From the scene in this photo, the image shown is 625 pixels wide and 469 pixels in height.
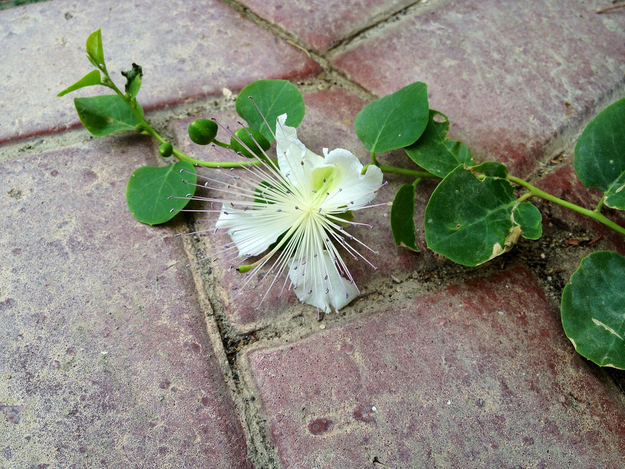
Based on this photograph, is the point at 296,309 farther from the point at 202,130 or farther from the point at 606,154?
the point at 606,154

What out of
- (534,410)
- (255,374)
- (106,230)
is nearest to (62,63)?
(106,230)

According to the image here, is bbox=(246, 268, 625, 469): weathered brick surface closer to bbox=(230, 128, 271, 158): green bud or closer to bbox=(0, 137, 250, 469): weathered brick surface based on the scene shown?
bbox=(0, 137, 250, 469): weathered brick surface

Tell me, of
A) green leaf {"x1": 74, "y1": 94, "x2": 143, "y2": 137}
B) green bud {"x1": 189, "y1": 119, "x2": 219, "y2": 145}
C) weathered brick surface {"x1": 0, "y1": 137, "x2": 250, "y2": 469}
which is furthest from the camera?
green leaf {"x1": 74, "y1": 94, "x2": 143, "y2": 137}

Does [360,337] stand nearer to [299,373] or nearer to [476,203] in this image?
[299,373]

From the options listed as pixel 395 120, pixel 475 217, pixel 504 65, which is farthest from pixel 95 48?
pixel 504 65

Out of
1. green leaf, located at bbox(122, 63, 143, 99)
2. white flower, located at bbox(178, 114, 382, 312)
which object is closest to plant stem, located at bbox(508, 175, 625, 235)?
white flower, located at bbox(178, 114, 382, 312)

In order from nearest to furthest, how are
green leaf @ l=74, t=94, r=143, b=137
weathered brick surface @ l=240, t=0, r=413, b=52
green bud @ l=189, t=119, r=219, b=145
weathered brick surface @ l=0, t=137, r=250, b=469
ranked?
weathered brick surface @ l=0, t=137, r=250, b=469 → green bud @ l=189, t=119, r=219, b=145 → green leaf @ l=74, t=94, r=143, b=137 → weathered brick surface @ l=240, t=0, r=413, b=52

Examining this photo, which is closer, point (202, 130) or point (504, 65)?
point (202, 130)
